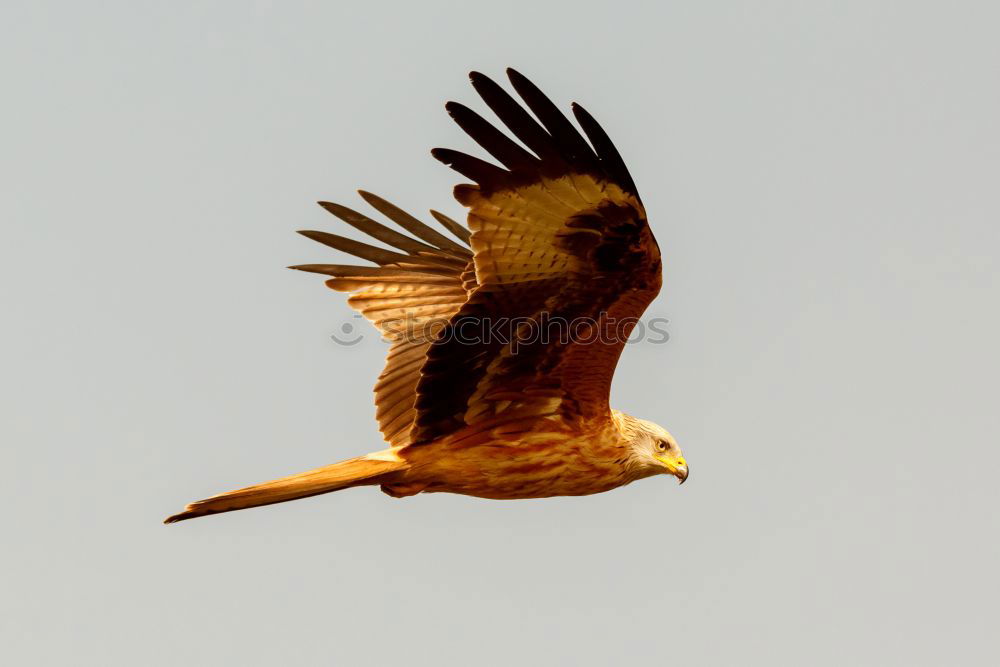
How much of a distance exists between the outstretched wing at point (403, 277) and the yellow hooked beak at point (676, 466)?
193 centimetres

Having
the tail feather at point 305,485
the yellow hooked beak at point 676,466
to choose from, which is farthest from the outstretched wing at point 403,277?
the yellow hooked beak at point 676,466

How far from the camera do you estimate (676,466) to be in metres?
10.0

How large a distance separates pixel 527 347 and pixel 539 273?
1.96 feet

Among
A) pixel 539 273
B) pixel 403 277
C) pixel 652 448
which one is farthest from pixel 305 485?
pixel 403 277

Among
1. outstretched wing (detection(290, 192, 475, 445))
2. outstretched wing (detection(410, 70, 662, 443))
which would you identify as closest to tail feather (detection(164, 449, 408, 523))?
outstretched wing (detection(410, 70, 662, 443))

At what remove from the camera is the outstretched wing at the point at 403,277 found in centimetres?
1097

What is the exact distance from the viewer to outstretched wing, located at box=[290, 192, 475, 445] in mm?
10969

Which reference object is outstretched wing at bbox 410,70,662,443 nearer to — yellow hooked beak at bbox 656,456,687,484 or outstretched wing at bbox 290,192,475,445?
yellow hooked beak at bbox 656,456,687,484

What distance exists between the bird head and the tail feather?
4.92ft

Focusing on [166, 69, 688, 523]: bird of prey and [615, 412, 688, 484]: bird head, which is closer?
[166, 69, 688, 523]: bird of prey

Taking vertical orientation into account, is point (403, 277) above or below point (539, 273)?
above

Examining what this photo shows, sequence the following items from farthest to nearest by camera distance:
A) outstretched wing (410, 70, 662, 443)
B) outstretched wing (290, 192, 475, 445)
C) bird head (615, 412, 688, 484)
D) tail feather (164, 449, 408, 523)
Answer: outstretched wing (290, 192, 475, 445) < bird head (615, 412, 688, 484) < tail feather (164, 449, 408, 523) < outstretched wing (410, 70, 662, 443)

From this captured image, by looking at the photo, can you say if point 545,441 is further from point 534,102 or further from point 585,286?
point 534,102

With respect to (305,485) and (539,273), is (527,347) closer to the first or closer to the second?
(539,273)
